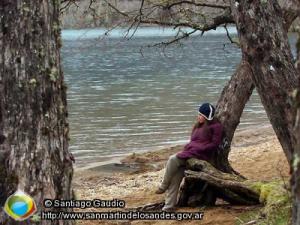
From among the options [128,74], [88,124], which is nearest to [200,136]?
[88,124]

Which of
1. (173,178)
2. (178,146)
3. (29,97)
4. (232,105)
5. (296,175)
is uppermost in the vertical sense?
(29,97)

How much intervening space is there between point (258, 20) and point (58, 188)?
2.52m

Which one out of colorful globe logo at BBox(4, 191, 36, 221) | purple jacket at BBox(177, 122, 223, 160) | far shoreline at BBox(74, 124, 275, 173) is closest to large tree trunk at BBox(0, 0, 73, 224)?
colorful globe logo at BBox(4, 191, 36, 221)

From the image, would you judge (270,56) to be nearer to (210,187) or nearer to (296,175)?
(296,175)

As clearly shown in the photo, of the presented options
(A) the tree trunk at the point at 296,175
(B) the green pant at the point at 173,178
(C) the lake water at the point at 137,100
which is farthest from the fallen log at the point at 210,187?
(A) the tree trunk at the point at 296,175

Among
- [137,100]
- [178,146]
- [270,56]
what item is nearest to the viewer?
[270,56]

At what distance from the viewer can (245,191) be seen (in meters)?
7.25

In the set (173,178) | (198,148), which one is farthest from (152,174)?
(198,148)

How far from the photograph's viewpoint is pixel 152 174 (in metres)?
13.1

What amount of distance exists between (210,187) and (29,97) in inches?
178

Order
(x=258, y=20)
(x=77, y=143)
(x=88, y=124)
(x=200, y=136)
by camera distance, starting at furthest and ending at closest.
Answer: (x=88, y=124) < (x=77, y=143) < (x=200, y=136) < (x=258, y=20)

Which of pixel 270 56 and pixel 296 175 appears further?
pixel 270 56

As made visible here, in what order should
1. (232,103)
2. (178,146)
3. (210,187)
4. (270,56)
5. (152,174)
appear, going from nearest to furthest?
(270,56) → (210,187) → (232,103) → (152,174) → (178,146)

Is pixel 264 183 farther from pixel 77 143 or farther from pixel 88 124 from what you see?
pixel 88 124
